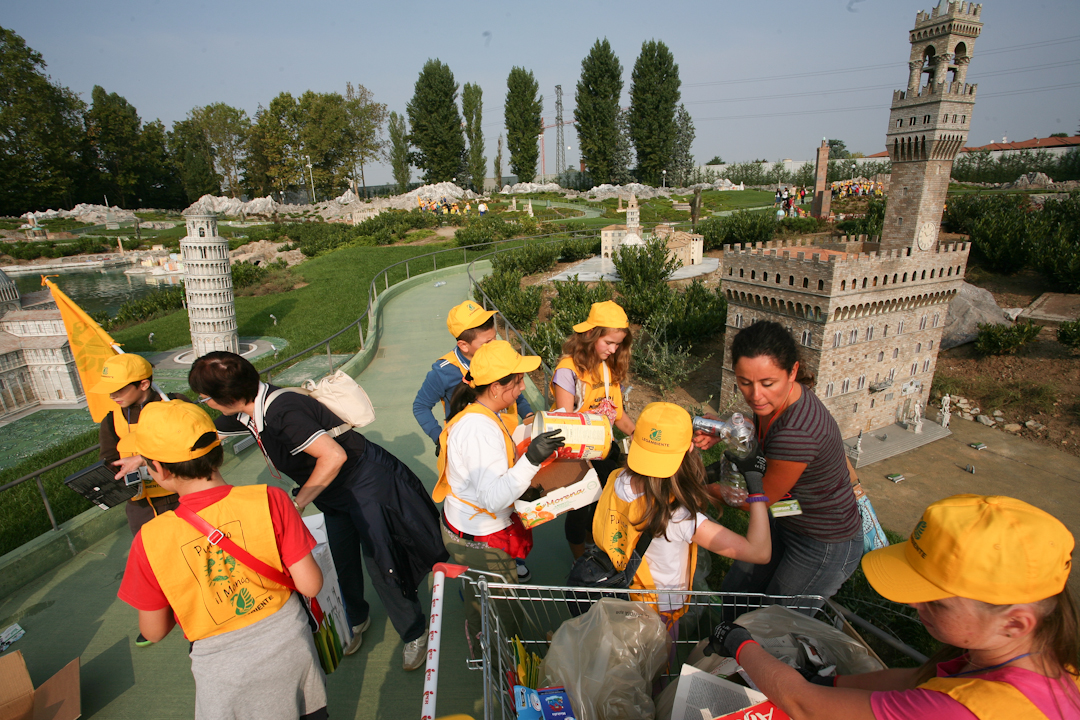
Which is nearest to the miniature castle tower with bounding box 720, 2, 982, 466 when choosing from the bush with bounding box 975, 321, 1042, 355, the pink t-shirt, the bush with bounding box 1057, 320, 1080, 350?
the bush with bounding box 975, 321, 1042, 355

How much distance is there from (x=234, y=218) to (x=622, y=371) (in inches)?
2421

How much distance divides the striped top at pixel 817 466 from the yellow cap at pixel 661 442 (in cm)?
56

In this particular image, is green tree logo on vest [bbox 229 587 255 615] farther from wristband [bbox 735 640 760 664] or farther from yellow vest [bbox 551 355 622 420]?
yellow vest [bbox 551 355 622 420]

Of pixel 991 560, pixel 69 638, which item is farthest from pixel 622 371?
pixel 69 638

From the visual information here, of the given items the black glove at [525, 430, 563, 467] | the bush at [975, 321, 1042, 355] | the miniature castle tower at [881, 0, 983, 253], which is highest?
the miniature castle tower at [881, 0, 983, 253]

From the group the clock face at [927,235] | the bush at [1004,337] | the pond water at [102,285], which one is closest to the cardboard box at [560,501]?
the clock face at [927,235]

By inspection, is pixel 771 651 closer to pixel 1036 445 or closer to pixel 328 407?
pixel 328 407

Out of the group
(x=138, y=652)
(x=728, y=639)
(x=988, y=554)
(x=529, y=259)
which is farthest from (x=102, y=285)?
(x=988, y=554)

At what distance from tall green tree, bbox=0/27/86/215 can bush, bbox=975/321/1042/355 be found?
247ft

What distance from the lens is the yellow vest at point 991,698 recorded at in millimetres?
1341

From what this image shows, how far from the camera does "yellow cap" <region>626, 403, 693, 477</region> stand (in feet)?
7.86

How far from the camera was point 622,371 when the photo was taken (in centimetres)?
421

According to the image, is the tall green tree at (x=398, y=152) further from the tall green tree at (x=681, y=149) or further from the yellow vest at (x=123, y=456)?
the yellow vest at (x=123, y=456)

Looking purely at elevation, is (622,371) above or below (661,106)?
below
